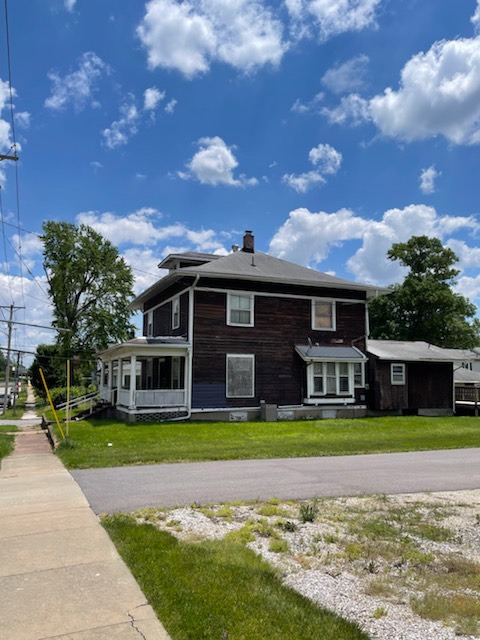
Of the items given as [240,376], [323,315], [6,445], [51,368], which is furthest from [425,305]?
[6,445]

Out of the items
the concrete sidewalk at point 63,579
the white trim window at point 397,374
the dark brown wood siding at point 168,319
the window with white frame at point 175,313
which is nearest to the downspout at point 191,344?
the dark brown wood siding at point 168,319

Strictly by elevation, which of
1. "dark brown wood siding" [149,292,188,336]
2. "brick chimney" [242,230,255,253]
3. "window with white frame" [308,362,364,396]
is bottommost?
"window with white frame" [308,362,364,396]

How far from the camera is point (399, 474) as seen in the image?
425 inches

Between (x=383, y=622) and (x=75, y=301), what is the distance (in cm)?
4586

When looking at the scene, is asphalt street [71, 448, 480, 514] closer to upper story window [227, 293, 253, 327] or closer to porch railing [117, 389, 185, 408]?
porch railing [117, 389, 185, 408]

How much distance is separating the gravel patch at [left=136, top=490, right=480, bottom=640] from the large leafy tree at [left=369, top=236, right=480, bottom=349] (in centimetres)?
4480

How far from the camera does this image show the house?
22.4 m

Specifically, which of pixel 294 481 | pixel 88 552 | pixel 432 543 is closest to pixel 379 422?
pixel 294 481

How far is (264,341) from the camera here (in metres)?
24.0

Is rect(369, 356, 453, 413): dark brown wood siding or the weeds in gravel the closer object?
the weeds in gravel

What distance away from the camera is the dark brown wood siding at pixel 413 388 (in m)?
26.2

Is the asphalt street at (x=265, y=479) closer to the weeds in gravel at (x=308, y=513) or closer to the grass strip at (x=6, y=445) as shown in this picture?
the weeds in gravel at (x=308, y=513)

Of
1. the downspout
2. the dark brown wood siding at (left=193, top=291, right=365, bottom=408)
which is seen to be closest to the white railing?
the downspout

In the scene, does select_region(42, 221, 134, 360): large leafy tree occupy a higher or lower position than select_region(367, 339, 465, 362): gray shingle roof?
higher
